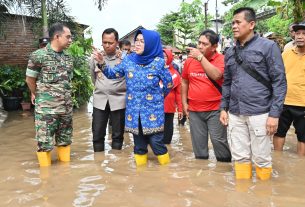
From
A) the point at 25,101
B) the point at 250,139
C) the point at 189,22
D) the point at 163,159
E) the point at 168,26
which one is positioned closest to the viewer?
the point at 250,139

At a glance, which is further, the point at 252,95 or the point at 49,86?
the point at 49,86

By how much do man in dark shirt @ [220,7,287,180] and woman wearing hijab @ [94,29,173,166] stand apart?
0.88 meters

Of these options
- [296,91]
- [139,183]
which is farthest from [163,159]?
[296,91]

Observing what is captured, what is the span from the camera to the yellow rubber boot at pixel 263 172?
3974 millimetres

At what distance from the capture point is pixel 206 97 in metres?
4.79

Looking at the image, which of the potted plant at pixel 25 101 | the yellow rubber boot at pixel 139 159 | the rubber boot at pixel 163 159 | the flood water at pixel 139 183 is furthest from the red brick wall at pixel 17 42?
the rubber boot at pixel 163 159

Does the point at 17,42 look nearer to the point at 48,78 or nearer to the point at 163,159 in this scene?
the point at 48,78

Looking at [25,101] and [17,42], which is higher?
[17,42]

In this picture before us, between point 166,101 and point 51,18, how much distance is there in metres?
7.73

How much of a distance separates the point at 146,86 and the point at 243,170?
4.76 ft

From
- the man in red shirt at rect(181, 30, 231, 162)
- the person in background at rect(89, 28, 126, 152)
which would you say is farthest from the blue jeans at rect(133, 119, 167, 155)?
the person in background at rect(89, 28, 126, 152)

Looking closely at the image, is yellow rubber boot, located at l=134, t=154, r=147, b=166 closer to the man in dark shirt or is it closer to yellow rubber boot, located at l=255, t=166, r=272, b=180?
the man in dark shirt

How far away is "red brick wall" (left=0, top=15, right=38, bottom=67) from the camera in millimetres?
12961

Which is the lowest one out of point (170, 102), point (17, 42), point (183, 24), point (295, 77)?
Answer: point (170, 102)
